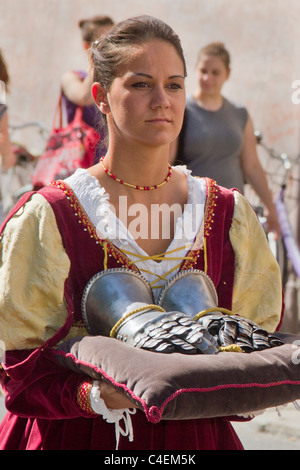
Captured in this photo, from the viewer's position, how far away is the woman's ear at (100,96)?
83.0 inches

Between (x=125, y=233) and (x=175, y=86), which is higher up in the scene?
(x=175, y=86)

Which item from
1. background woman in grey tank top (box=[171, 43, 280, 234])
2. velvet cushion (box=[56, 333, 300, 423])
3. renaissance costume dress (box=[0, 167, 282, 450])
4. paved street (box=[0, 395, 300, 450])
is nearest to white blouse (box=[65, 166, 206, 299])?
renaissance costume dress (box=[0, 167, 282, 450])

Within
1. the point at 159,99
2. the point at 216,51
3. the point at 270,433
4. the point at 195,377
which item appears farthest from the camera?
the point at 216,51

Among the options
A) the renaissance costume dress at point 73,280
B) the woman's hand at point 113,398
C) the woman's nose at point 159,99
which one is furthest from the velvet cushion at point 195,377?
the woman's nose at point 159,99

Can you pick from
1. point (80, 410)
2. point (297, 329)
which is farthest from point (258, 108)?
point (80, 410)

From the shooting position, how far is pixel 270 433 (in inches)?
154

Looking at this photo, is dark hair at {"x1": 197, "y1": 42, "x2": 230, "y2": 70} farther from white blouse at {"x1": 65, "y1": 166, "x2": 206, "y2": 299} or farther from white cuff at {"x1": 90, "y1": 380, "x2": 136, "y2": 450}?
white cuff at {"x1": 90, "y1": 380, "x2": 136, "y2": 450}

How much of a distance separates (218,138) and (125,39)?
2205mm

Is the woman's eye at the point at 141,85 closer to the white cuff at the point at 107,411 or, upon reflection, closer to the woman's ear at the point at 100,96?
the woman's ear at the point at 100,96

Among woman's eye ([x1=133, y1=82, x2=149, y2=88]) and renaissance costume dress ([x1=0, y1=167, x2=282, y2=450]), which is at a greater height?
woman's eye ([x1=133, y1=82, x2=149, y2=88])

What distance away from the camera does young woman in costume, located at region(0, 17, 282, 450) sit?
194 centimetres

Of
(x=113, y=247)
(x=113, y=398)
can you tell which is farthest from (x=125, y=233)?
(x=113, y=398)

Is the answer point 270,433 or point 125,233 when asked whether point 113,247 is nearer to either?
point 125,233

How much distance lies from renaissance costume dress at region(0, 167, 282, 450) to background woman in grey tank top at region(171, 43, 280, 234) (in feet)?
6.30
